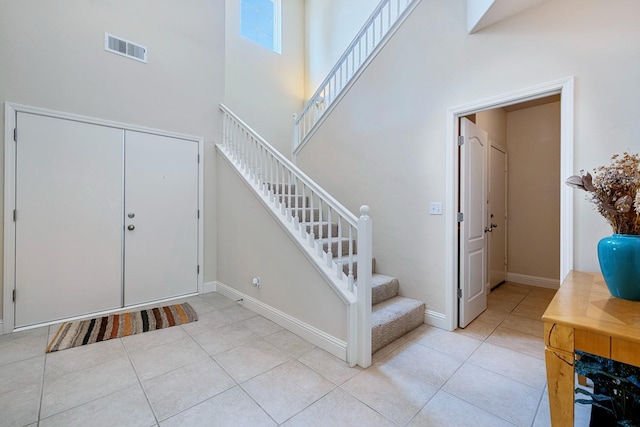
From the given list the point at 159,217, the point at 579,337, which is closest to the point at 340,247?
the point at 579,337

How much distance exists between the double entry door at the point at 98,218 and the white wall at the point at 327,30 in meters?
3.10

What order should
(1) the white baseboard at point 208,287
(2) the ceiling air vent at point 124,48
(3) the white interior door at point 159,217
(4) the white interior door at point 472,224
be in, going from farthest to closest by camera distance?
(1) the white baseboard at point 208,287 → (3) the white interior door at point 159,217 → (2) the ceiling air vent at point 124,48 → (4) the white interior door at point 472,224

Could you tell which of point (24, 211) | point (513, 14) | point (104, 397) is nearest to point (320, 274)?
point (104, 397)

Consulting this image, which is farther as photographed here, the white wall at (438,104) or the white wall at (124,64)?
the white wall at (124,64)

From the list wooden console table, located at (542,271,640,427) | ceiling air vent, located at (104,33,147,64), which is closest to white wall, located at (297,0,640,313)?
wooden console table, located at (542,271,640,427)

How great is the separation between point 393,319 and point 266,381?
117cm

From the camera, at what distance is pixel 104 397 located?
1.71 m

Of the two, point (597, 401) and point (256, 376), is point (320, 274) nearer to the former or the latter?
point (256, 376)

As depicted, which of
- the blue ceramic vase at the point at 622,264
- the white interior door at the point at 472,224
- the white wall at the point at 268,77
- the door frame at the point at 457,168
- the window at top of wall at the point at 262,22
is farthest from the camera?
the window at top of wall at the point at 262,22

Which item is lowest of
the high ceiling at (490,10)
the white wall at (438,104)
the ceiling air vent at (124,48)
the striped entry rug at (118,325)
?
the striped entry rug at (118,325)

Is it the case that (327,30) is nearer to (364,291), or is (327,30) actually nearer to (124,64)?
(124,64)

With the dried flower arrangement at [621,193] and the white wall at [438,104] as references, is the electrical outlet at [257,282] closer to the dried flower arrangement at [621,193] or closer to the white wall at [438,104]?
the white wall at [438,104]

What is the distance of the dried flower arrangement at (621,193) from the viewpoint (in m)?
1.31

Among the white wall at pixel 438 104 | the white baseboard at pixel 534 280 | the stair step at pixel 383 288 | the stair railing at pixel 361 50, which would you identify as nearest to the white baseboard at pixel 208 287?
the white wall at pixel 438 104
